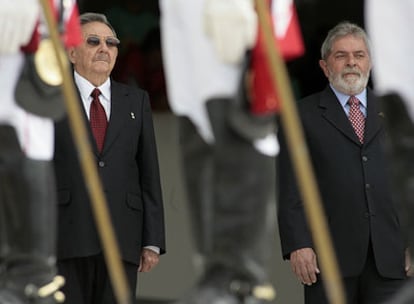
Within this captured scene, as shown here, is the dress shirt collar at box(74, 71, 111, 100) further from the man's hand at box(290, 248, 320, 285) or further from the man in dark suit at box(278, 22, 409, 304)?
the man's hand at box(290, 248, 320, 285)

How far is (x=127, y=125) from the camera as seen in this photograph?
8406mm

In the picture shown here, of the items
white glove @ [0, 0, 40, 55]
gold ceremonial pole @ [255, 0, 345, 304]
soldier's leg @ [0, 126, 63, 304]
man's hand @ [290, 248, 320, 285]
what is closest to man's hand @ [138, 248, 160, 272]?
man's hand @ [290, 248, 320, 285]

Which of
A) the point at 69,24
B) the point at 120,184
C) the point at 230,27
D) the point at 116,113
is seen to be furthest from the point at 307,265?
the point at 230,27

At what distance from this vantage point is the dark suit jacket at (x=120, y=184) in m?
8.19

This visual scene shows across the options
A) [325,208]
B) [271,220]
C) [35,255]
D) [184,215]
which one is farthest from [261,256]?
[184,215]

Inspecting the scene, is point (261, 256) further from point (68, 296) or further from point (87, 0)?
point (87, 0)

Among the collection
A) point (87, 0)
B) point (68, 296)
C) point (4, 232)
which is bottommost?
point (68, 296)

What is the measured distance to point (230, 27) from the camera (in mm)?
6207

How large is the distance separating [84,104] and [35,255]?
6.19ft

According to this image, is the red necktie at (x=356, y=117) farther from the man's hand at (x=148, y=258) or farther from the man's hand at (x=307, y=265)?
the man's hand at (x=148, y=258)

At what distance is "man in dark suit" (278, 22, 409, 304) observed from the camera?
818 centimetres

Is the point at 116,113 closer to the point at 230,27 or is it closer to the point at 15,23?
the point at 15,23

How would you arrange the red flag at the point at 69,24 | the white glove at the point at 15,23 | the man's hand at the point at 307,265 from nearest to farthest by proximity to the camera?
the white glove at the point at 15,23, the red flag at the point at 69,24, the man's hand at the point at 307,265

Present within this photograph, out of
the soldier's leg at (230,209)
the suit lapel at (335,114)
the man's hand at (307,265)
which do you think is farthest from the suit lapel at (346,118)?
the soldier's leg at (230,209)
